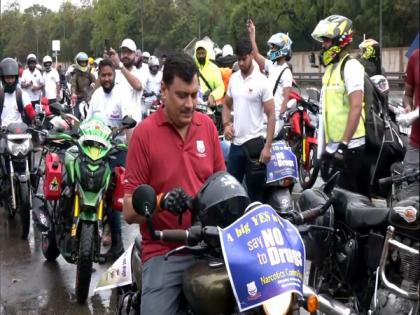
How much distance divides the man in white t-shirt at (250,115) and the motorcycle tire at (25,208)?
2475 millimetres

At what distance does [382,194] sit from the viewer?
652cm

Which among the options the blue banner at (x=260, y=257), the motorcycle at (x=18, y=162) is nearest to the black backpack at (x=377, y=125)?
the blue banner at (x=260, y=257)

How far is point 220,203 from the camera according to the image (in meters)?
3.30

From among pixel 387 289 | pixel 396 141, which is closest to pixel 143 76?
pixel 396 141

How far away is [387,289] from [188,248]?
4.36ft

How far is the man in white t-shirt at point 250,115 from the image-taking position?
702cm

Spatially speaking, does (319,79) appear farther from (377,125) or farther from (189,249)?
(189,249)

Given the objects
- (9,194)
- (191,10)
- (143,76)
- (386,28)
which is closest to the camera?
(9,194)

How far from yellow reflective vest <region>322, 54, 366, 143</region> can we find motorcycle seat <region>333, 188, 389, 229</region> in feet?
4.64

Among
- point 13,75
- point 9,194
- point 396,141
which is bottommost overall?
point 9,194

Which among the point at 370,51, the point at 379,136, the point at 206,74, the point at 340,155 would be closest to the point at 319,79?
the point at 206,74

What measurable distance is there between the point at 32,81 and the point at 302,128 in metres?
9.58

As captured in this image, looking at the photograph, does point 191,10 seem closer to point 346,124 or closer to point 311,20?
point 311,20

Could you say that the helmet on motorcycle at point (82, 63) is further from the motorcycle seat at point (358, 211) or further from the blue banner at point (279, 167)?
the motorcycle seat at point (358, 211)
